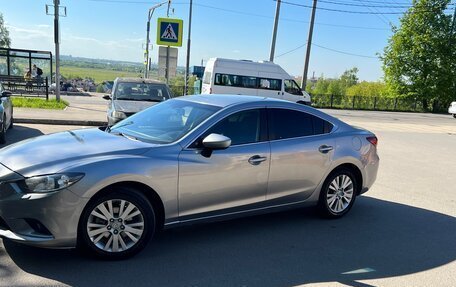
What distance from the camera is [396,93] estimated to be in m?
41.0

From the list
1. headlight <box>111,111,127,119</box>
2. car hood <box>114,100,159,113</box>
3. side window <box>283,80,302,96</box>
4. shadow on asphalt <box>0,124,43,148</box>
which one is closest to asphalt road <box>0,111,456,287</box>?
headlight <box>111,111,127,119</box>

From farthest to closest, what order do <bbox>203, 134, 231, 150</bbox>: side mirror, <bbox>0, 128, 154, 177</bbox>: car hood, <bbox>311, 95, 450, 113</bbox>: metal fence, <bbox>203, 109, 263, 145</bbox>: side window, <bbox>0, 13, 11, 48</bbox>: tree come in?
1. <bbox>0, 13, 11, 48</bbox>: tree
2. <bbox>311, 95, 450, 113</bbox>: metal fence
3. <bbox>203, 109, 263, 145</bbox>: side window
4. <bbox>203, 134, 231, 150</bbox>: side mirror
5. <bbox>0, 128, 154, 177</bbox>: car hood

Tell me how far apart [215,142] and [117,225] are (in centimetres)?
119

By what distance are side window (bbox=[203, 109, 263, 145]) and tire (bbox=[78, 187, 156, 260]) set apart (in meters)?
1.08

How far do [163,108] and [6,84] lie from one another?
2049cm

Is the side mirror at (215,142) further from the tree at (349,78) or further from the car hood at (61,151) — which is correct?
the tree at (349,78)

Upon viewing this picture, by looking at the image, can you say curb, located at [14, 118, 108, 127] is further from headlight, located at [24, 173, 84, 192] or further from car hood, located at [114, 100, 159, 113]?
Result: headlight, located at [24, 173, 84, 192]

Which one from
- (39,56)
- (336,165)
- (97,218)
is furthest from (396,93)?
(97,218)

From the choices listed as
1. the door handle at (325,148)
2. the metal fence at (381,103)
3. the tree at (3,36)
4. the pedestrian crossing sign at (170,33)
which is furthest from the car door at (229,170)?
the tree at (3,36)

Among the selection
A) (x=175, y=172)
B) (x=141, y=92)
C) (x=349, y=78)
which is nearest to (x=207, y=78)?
(x=141, y=92)

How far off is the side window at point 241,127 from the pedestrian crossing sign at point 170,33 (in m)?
14.7

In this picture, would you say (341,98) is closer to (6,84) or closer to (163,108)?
(6,84)

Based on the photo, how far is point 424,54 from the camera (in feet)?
128

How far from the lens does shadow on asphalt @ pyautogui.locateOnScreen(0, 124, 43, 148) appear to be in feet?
33.1
